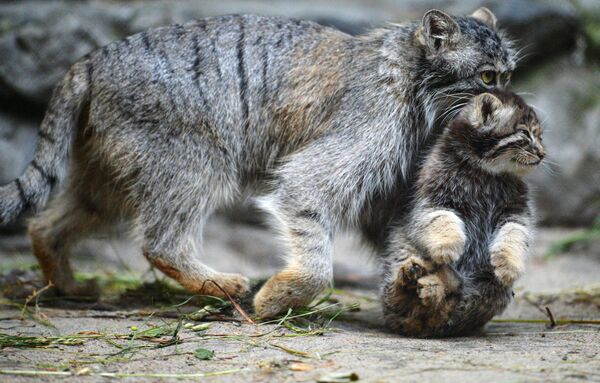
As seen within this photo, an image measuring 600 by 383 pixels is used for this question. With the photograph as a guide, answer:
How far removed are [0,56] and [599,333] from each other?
633cm

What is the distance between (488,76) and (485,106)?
52cm

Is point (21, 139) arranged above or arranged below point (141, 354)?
above

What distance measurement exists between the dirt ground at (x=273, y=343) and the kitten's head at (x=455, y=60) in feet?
5.38

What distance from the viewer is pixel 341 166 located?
5.27 metres

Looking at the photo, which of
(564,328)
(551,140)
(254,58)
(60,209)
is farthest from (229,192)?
(551,140)

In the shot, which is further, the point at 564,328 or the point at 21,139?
the point at 21,139

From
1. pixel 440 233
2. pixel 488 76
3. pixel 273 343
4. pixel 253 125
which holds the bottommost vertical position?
pixel 273 343

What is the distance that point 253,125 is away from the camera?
567 centimetres

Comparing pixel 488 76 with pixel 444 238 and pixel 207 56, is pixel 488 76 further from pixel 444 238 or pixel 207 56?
pixel 207 56

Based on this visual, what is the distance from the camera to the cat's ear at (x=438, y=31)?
540 centimetres

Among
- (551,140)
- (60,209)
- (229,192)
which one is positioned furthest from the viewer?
(551,140)

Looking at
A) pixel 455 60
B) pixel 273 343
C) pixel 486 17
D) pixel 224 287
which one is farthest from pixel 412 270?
pixel 486 17

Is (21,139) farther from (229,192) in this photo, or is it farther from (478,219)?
(478,219)

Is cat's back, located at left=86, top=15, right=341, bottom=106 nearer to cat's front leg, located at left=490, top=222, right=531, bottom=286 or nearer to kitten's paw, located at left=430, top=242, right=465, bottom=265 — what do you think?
kitten's paw, located at left=430, top=242, right=465, bottom=265
